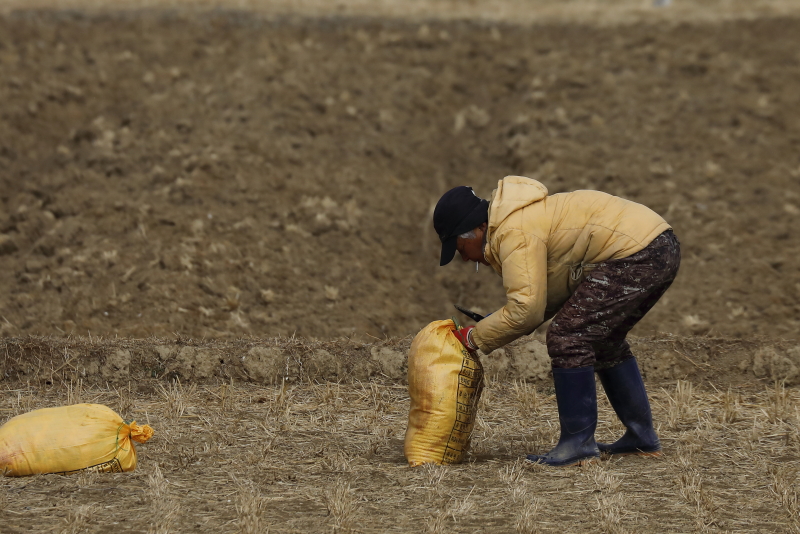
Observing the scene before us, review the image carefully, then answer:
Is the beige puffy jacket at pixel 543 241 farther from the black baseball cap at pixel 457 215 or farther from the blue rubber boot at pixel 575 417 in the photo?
the blue rubber boot at pixel 575 417

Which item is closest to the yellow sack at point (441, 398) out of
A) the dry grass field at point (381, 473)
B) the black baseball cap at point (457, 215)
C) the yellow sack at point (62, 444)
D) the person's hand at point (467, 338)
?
the person's hand at point (467, 338)

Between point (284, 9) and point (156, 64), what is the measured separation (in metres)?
3.40

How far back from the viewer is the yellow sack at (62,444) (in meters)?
4.95

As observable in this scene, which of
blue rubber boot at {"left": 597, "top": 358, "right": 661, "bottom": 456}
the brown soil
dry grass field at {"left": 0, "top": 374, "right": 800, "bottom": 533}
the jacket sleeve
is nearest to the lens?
dry grass field at {"left": 0, "top": 374, "right": 800, "bottom": 533}

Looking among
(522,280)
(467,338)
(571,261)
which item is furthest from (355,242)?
(522,280)

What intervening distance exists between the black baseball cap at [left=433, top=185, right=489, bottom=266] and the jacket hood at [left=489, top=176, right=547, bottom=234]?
81 mm

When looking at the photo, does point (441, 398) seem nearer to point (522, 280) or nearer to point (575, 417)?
point (575, 417)

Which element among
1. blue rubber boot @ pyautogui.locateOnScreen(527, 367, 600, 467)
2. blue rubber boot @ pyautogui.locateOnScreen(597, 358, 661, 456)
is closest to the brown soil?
blue rubber boot @ pyautogui.locateOnScreen(597, 358, 661, 456)

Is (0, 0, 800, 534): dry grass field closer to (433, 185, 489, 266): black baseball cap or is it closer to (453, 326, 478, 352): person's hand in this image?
(453, 326, 478, 352): person's hand

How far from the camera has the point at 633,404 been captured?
5.47 meters

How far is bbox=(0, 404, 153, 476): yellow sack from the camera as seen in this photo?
4945 millimetres

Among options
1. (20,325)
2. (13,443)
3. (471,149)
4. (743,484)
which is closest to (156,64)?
→ (471,149)

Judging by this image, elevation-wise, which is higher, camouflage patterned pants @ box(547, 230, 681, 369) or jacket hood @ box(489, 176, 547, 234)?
jacket hood @ box(489, 176, 547, 234)

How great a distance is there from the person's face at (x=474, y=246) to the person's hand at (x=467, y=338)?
1.35ft
